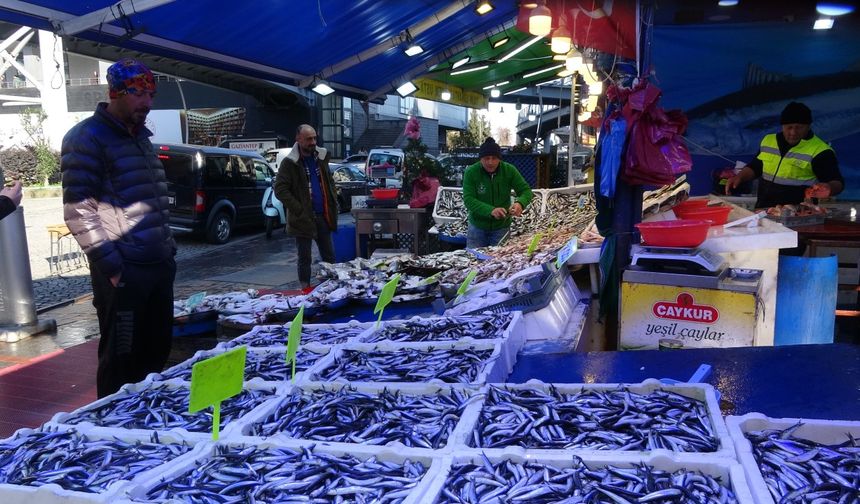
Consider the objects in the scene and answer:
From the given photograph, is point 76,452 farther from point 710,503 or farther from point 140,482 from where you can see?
point 710,503

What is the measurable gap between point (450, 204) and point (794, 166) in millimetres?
4651

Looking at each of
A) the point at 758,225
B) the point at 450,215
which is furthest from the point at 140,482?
the point at 450,215

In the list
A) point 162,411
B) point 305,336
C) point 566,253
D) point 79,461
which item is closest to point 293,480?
point 79,461

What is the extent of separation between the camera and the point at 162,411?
7.72 feet

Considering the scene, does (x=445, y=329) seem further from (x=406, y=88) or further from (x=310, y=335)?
(x=406, y=88)

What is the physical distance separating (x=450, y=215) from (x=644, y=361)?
→ 5.89 m

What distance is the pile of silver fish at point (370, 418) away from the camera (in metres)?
2.00

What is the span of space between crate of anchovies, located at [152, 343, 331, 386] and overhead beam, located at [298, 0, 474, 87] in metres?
7.30

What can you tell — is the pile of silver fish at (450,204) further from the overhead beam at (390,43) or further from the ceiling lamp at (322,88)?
the ceiling lamp at (322,88)

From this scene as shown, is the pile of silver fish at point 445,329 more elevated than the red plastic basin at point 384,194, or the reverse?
the red plastic basin at point 384,194

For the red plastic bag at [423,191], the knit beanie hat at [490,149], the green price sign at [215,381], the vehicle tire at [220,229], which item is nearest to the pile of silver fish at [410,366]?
the green price sign at [215,381]

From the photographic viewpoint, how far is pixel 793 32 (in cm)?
851

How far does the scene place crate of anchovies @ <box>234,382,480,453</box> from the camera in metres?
1.98

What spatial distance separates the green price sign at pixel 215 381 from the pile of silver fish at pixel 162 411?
0.17m
